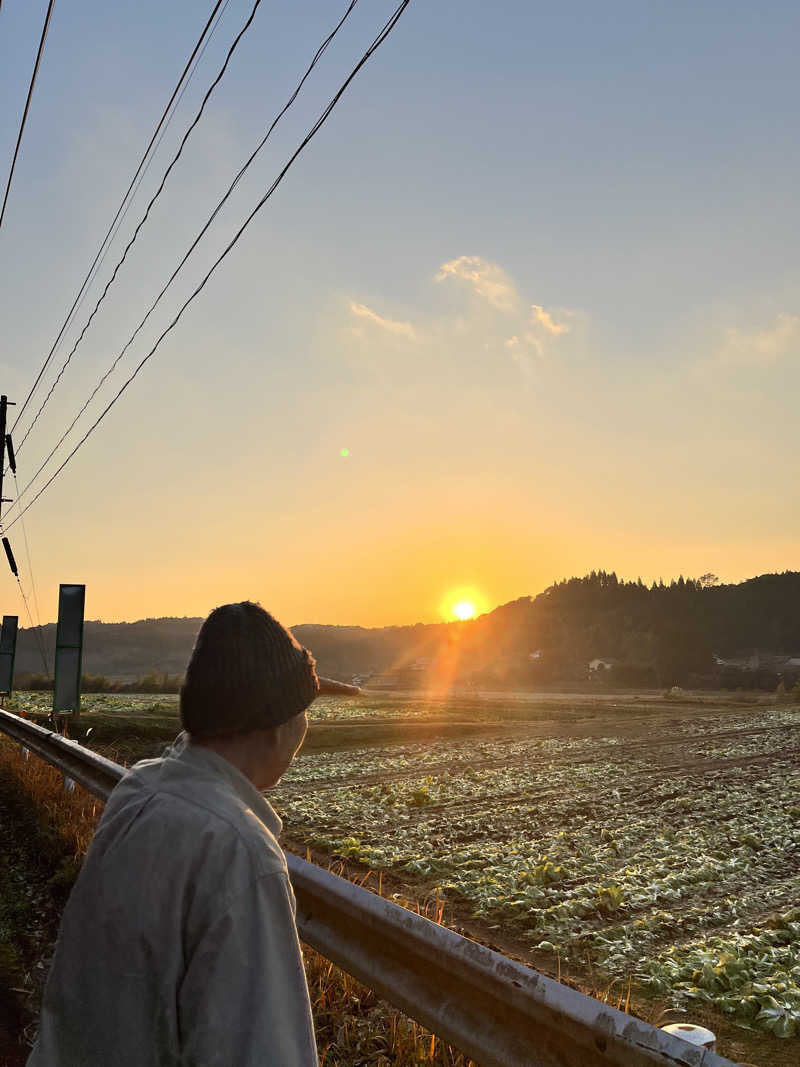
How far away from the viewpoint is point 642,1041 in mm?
2225

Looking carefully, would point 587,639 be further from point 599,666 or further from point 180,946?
point 180,946

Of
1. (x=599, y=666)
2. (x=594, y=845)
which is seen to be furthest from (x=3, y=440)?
(x=599, y=666)

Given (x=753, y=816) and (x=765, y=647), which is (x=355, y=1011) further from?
(x=765, y=647)

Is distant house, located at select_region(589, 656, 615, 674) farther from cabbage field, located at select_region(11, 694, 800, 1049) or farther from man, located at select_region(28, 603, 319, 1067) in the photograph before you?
man, located at select_region(28, 603, 319, 1067)

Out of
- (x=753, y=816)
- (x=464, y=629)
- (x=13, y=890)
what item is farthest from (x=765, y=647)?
(x=13, y=890)

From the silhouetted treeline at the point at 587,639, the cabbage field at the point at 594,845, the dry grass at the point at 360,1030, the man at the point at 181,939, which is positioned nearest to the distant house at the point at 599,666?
the silhouetted treeline at the point at 587,639

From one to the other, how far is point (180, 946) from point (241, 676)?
57cm

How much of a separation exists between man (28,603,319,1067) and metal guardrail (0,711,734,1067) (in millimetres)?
1157

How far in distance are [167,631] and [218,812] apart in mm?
157268

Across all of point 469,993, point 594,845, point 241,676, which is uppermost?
point 241,676

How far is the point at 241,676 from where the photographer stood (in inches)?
73.6

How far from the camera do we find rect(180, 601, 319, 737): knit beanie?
1.85 meters

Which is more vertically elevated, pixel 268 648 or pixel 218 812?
pixel 268 648

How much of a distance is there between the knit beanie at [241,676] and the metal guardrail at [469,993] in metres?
1.35
